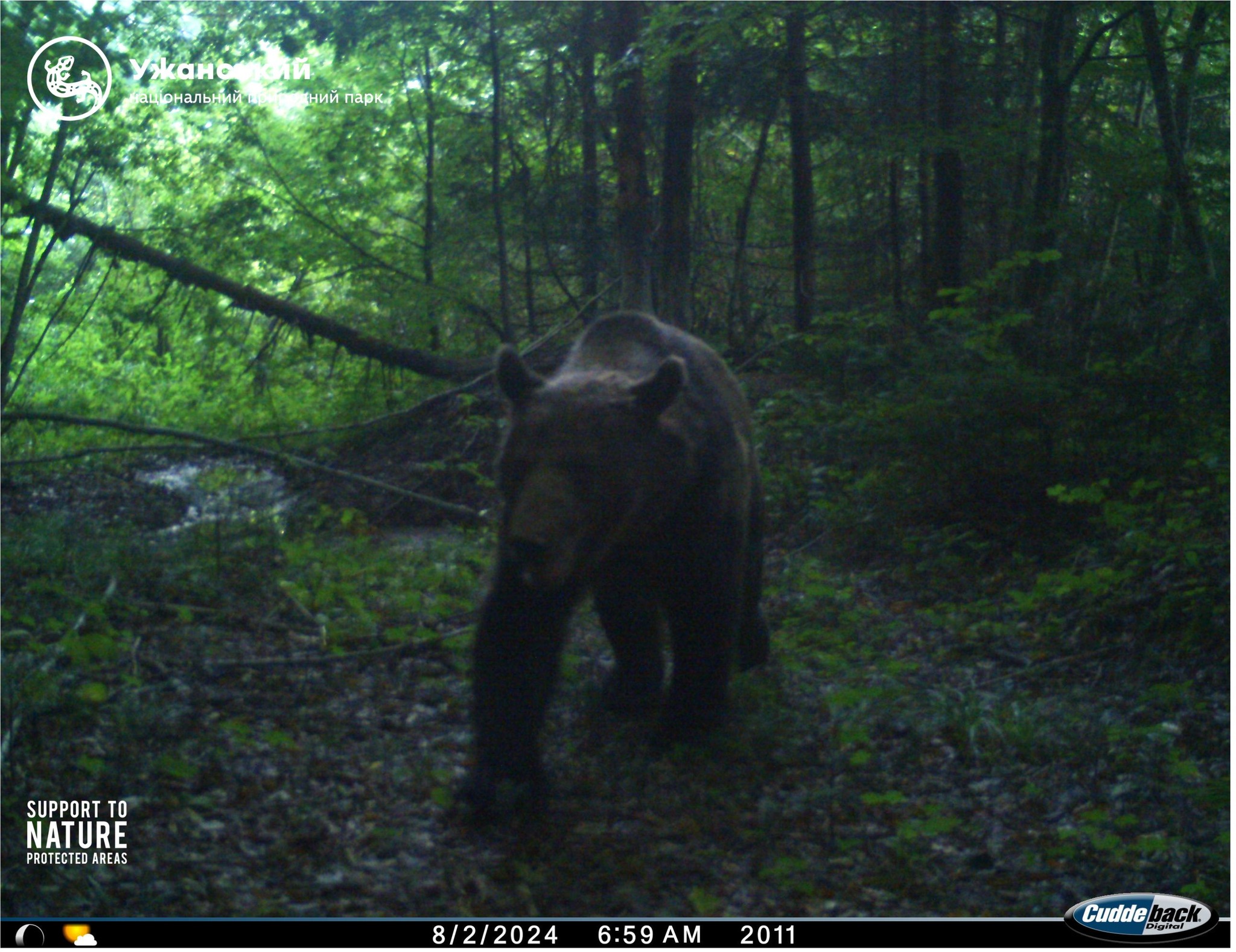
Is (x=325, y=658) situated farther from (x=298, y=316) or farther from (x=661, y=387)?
(x=298, y=316)

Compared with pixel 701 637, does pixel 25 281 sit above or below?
above

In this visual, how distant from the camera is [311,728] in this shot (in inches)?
181

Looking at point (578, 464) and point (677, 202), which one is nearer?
point (578, 464)

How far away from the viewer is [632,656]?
5.09 metres

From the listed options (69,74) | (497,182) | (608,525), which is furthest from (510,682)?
(497,182)

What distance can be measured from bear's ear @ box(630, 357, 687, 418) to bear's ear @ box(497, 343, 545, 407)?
38 centimetres

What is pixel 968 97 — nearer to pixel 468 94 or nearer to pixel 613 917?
pixel 468 94

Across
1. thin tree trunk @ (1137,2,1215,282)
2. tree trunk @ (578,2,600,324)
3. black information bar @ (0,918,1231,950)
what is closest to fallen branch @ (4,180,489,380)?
tree trunk @ (578,2,600,324)

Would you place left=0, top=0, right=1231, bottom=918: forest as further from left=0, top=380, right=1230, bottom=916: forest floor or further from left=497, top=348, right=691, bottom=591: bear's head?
left=497, top=348, right=691, bottom=591: bear's head

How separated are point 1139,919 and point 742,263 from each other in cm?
1216

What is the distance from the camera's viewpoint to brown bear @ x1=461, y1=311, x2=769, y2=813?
354cm

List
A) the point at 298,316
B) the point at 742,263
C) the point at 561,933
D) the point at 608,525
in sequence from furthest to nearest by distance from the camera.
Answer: the point at 742,263 → the point at 298,316 → the point at 608,525 → the point at 561,933

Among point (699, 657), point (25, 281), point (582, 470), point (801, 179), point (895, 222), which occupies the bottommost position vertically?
point (699, 657)

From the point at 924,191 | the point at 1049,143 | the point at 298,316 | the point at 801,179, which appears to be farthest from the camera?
the point at 924,191
